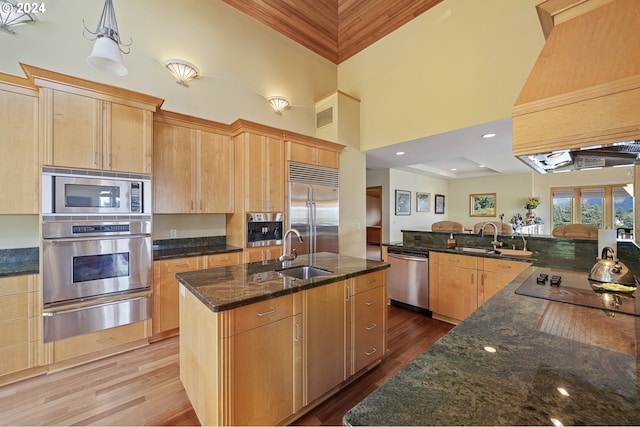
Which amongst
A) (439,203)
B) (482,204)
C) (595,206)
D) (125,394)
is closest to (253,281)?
(125,394)

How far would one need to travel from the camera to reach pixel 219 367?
4.37 feet

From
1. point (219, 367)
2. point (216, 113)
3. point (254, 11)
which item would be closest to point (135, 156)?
point (216, 113)

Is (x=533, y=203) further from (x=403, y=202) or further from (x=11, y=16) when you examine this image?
(x=11, y=16)

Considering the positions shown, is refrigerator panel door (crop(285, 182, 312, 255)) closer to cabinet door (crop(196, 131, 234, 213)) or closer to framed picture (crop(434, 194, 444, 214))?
cabinet door (crop(196, 131, 234, 213))

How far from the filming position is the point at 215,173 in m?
3.35

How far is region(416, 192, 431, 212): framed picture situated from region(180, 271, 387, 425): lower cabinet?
6.35 m

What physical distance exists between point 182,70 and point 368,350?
3816 mm

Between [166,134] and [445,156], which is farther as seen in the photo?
[445,156]

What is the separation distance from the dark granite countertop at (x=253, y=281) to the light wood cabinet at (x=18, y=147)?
164 centimetres

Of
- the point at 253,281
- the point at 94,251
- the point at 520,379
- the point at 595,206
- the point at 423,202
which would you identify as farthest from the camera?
the point at 423,202

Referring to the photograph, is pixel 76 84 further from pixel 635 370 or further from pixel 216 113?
pixel 635 370

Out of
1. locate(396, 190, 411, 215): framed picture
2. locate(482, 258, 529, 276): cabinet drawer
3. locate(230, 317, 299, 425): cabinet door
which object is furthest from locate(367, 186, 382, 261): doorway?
locate(230, 317, 299, 425): cabinet door

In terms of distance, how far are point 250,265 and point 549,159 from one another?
221 centimetres

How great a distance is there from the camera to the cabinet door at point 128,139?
244 cm
